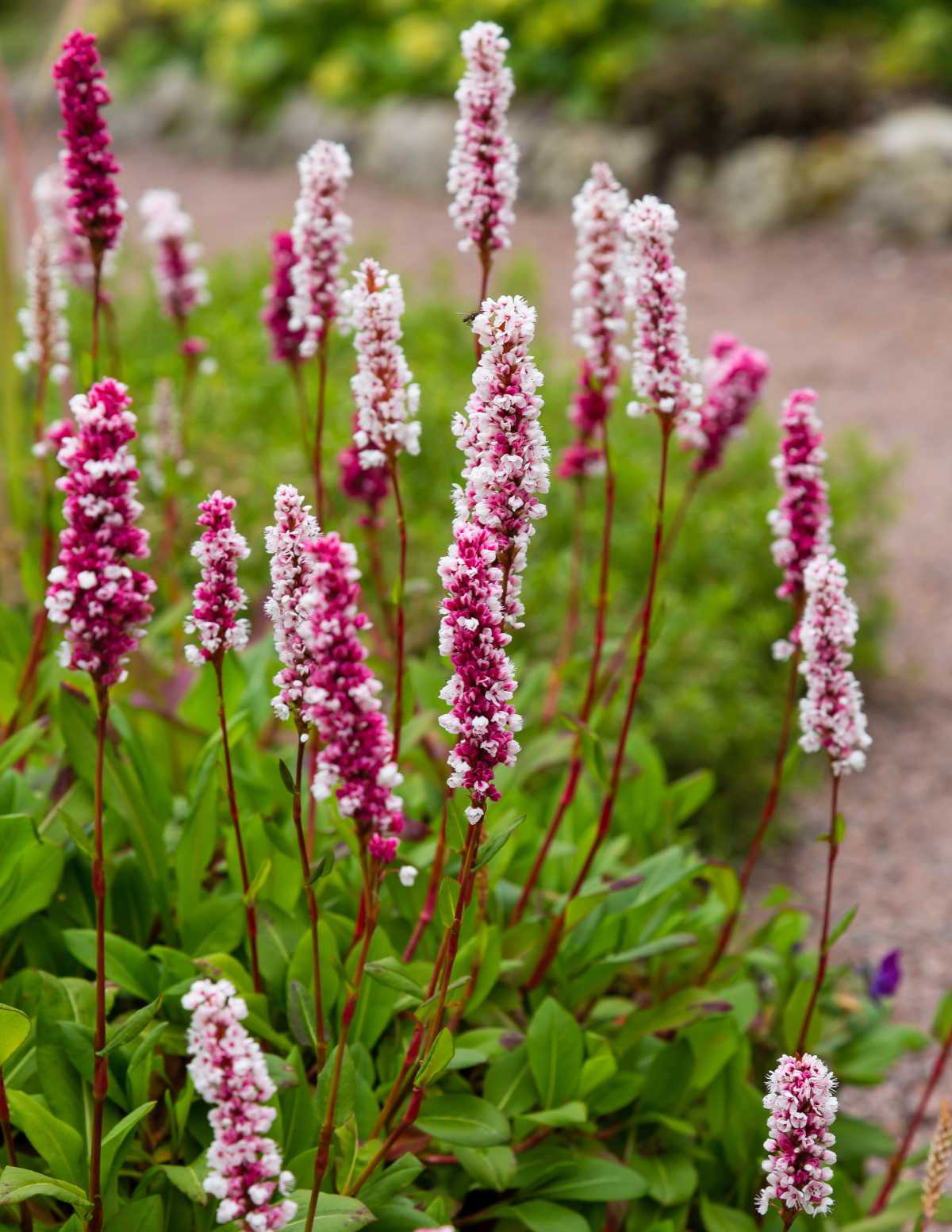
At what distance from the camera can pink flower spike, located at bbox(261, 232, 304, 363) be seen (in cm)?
321

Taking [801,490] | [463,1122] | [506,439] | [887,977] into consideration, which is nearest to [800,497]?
[801,490]

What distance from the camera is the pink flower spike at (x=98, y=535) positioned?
5.54ft

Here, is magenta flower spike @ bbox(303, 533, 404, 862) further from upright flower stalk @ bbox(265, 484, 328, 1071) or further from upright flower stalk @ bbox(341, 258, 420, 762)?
upright flower stalk @ bbox(341, 258, 420, 762)

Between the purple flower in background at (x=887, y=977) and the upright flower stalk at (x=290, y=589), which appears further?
the purple flower in background at (x=887, y=977)

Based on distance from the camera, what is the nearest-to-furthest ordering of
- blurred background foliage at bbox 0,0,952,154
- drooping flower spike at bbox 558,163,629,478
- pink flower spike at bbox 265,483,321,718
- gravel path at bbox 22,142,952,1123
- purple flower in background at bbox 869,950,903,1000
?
pink flower spike at bbox 265,483,321,718 < drooping flower spike at bbox 558,163,629,478 < purple flower in background at bbox 869,950,903,1000 < gravel path at bbox 22,142,952,1123 < blurred background foliage at bbox 0,0,952,154

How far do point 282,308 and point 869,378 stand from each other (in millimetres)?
7193

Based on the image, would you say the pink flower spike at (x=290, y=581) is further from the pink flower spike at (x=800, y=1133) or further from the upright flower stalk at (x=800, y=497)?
the upright flower stalk at (x=800, y=497)

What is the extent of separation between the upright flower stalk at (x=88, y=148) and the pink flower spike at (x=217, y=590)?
0.83m

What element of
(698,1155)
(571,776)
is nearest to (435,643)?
(571,776)

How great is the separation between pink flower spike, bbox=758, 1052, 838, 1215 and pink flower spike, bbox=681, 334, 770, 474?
1.81 metres

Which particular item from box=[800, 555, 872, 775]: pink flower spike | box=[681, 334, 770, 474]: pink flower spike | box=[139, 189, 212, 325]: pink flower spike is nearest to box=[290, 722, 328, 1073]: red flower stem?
box=[800, 555, 872, 775]: pink flower spike

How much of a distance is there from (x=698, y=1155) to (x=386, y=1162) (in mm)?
740

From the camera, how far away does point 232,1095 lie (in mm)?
1577

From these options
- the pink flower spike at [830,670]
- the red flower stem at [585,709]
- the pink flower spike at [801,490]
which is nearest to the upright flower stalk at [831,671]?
the pink flower spike at [830,670]
